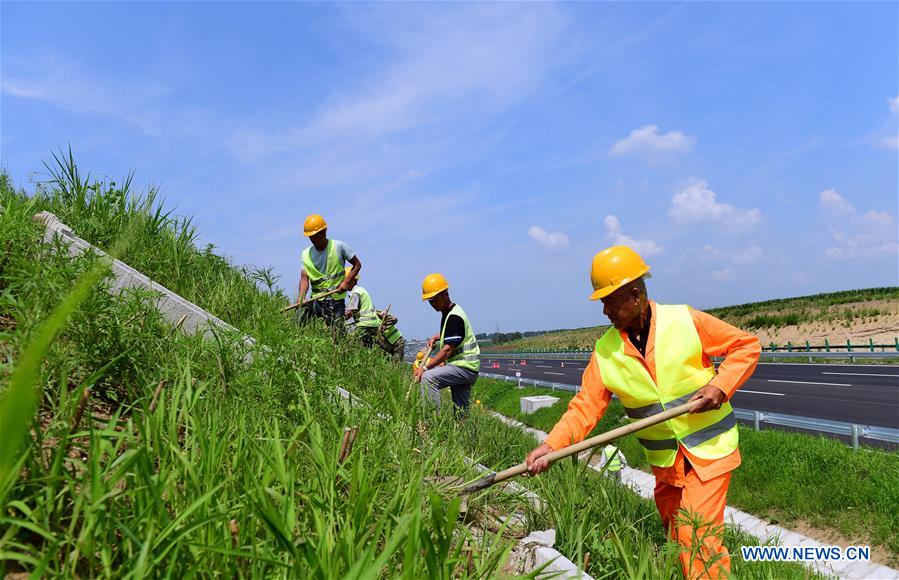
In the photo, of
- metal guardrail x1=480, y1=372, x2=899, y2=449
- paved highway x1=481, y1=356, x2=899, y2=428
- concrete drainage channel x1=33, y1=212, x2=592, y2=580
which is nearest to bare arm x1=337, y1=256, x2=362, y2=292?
concrete drainage channel x1=33, y1=212, x2=592, y2=580

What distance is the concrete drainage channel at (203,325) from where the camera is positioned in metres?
2.99

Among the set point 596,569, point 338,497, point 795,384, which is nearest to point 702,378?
point 596,569

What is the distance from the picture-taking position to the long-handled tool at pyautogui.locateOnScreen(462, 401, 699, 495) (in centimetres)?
344

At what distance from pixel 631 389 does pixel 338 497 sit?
7.21 ft

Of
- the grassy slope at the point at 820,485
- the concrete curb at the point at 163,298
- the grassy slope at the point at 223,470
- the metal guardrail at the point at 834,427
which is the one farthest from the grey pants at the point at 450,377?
the metal guardrail at the point at 834,427

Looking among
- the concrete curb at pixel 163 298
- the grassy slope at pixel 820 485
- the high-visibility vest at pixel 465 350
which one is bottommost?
the grassy slope at pixel 820 485

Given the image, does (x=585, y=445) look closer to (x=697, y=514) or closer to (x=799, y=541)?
(x=697, y=514)

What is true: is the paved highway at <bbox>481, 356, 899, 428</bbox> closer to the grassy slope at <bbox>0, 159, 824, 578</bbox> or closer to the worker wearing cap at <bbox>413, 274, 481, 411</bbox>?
the worker wearing cap at <bbox>413, 274, 481, 411</bbox>

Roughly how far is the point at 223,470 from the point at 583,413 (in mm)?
2430

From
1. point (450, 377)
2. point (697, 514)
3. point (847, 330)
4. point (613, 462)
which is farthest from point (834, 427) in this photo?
point (847, 330)

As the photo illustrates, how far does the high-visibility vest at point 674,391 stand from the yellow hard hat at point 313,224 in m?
6.18

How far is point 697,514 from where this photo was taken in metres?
3.36

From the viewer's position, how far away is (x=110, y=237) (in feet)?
19.0

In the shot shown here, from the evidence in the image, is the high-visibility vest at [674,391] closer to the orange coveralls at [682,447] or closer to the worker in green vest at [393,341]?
the orange coveralls at [682,447]
